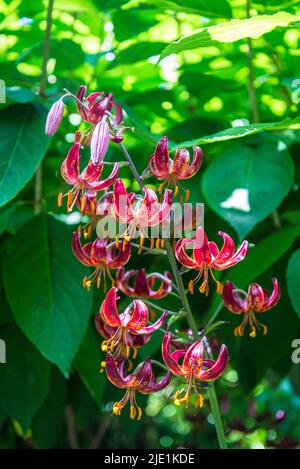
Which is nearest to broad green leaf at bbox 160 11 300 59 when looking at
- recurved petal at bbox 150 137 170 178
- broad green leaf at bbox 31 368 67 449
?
recurved petal at bbox 150 137 170 178

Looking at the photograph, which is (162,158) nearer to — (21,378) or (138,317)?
(138,317)

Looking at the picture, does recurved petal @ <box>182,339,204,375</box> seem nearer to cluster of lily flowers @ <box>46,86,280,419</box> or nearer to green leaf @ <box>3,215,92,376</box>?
cluster of lily flowers @ <box>46,86,280,419</box>

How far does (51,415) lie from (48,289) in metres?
0.39

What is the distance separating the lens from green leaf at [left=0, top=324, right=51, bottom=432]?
1247 mm

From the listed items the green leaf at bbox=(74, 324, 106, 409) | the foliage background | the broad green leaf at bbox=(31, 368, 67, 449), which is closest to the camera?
the foliage background

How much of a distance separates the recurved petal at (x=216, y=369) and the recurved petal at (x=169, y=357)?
0.08ft

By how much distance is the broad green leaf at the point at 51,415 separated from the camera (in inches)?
54.8

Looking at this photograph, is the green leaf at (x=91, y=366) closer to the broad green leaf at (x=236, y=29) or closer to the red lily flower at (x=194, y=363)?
the red lily flower at (x=194, y=363)

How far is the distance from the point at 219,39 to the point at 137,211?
9.2 inches

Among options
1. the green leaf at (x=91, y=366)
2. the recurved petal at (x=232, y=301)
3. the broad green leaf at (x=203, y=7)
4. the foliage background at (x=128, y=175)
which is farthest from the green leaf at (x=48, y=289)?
the broad green leaf at (x=203, y=7)

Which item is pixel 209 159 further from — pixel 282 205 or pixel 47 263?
pixel 47 263

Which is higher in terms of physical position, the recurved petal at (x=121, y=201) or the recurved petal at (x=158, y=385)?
the recurved petal at (x=121, y=201)

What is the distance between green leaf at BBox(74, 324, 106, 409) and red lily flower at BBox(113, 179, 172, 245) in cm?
55

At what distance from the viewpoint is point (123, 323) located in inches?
29.8
